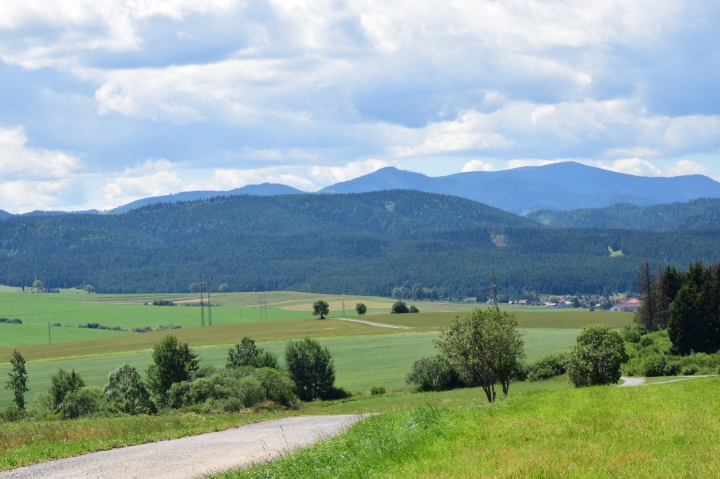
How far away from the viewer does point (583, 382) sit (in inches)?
2271

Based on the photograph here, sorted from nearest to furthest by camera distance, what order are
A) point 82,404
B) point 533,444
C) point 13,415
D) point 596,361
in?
point 533,444, point 596,361, point 13,415, point 82,404

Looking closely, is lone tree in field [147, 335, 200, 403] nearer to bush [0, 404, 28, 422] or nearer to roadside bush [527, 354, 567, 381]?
bush [0, 404, 28, 422]

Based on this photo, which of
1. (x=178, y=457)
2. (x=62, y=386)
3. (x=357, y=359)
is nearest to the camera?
(x=178, y=457)

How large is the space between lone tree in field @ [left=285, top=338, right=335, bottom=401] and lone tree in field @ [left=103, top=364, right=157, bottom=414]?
17.8m

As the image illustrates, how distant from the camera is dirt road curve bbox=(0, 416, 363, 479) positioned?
1948 centimetres

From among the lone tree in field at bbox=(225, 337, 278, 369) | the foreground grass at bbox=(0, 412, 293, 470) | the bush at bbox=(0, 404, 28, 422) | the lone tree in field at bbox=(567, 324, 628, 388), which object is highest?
the foreground grass at bbox=(0, 412, 293, 470)

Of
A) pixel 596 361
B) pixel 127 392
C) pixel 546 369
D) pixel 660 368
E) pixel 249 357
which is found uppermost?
pixel 596 361

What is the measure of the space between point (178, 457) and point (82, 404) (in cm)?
5164

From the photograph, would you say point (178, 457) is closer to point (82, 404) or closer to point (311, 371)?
point (82, 404)

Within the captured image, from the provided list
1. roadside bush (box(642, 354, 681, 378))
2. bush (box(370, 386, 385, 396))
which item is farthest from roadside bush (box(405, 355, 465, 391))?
roadside bush (box(642, 354, 681, 378))

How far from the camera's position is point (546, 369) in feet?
295

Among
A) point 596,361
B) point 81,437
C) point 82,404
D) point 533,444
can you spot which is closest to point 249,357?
point 82,404

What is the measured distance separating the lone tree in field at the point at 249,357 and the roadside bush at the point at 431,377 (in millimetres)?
18704

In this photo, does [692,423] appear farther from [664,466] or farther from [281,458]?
[281,458]
